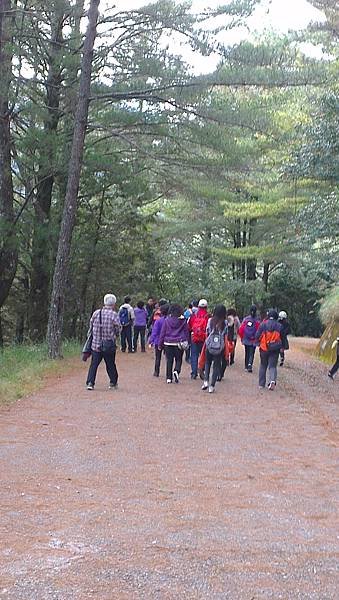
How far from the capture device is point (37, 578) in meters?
4.38

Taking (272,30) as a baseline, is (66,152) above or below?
below

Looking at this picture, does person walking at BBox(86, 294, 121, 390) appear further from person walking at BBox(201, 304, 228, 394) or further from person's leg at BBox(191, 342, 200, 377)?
person's leg at BBox(191, 342, 200, 377)

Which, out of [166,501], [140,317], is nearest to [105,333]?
[166,501]

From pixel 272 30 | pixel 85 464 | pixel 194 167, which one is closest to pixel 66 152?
pixel 194 167

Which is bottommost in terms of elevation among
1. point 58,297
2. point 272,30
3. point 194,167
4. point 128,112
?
point 58,297

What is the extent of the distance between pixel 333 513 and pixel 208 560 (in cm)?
171

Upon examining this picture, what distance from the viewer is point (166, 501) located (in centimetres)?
619

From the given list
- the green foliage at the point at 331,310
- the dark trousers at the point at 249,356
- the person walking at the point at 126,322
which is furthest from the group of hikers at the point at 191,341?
the green foliage at the point at 331,310

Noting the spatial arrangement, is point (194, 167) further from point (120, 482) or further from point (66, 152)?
point (120, 482)

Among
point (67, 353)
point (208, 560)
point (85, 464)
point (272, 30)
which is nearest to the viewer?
point (208, 560)

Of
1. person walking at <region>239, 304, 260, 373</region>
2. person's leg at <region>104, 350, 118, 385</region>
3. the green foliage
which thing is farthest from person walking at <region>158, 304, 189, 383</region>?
the green foliage

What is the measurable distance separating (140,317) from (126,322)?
1.99 feet

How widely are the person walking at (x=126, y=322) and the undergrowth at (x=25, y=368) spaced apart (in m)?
1.69

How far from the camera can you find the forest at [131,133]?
16.2 metres
